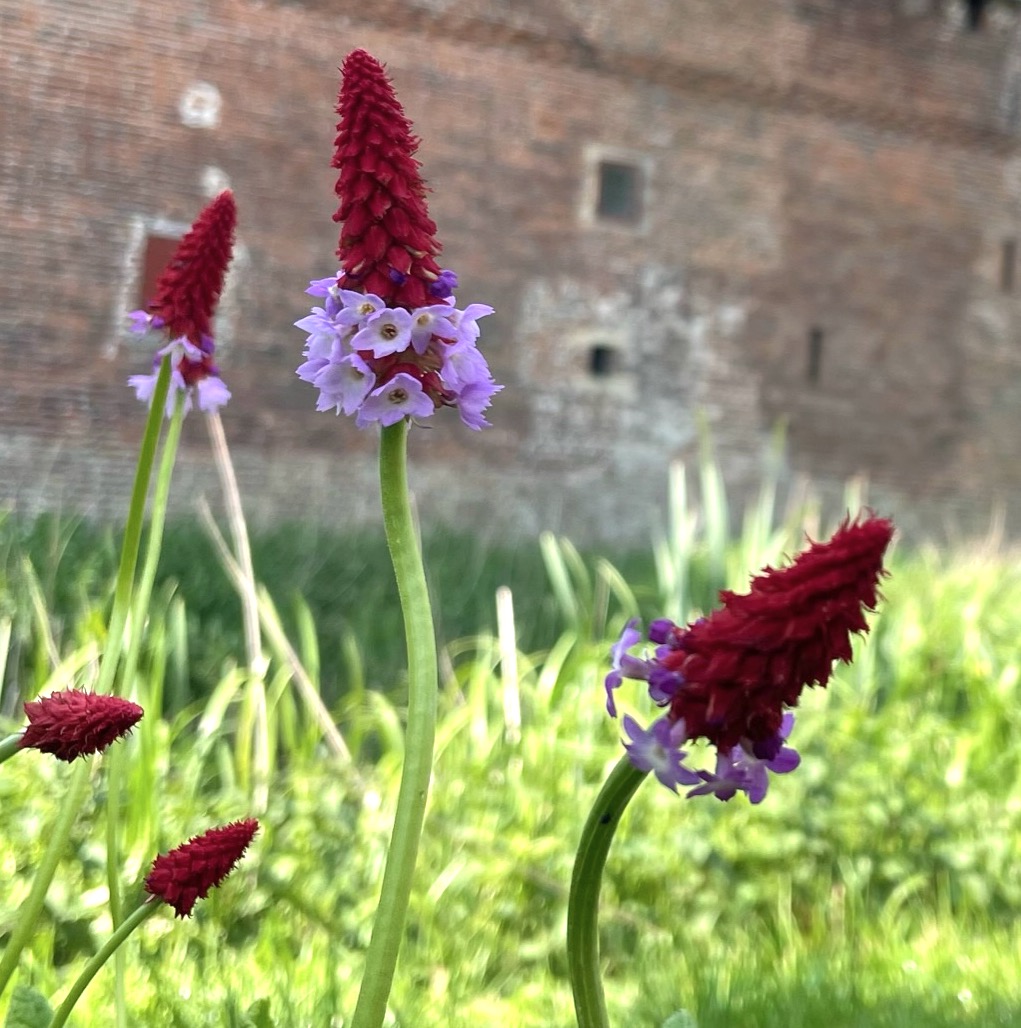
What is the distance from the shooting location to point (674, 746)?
74 centimetres

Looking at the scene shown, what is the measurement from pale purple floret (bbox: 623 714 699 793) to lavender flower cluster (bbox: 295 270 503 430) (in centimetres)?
27

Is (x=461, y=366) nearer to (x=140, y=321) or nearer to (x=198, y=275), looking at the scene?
(x=198, y=275)

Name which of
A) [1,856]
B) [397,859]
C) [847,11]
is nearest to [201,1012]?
[1,856]

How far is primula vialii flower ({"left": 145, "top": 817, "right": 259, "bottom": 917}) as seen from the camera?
2.75ft

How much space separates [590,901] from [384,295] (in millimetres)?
461

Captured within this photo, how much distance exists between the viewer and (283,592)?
402 centimetres

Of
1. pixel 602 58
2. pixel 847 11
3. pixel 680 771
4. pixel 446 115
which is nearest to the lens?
pixel 680 771

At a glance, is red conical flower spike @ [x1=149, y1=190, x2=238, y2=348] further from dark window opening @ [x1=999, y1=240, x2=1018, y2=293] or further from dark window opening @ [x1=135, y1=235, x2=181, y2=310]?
dark window opening @ [x1=999, y1=240, x2=1018, y2=293]

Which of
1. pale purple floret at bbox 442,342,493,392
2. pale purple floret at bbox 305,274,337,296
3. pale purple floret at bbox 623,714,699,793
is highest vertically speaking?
pale purple floret at bbox 305,274,337,296

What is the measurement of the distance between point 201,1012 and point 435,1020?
0.39 metres

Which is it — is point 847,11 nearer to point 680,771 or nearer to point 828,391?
point 828,391

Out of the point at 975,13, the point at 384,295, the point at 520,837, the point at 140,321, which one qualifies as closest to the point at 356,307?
the point at 384,295

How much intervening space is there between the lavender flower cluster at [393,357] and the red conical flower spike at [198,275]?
11.4 inches

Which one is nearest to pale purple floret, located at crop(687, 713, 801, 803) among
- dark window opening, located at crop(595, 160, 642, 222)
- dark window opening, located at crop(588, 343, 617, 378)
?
dark window opening, located at crop(588, 343, 617, 378)
